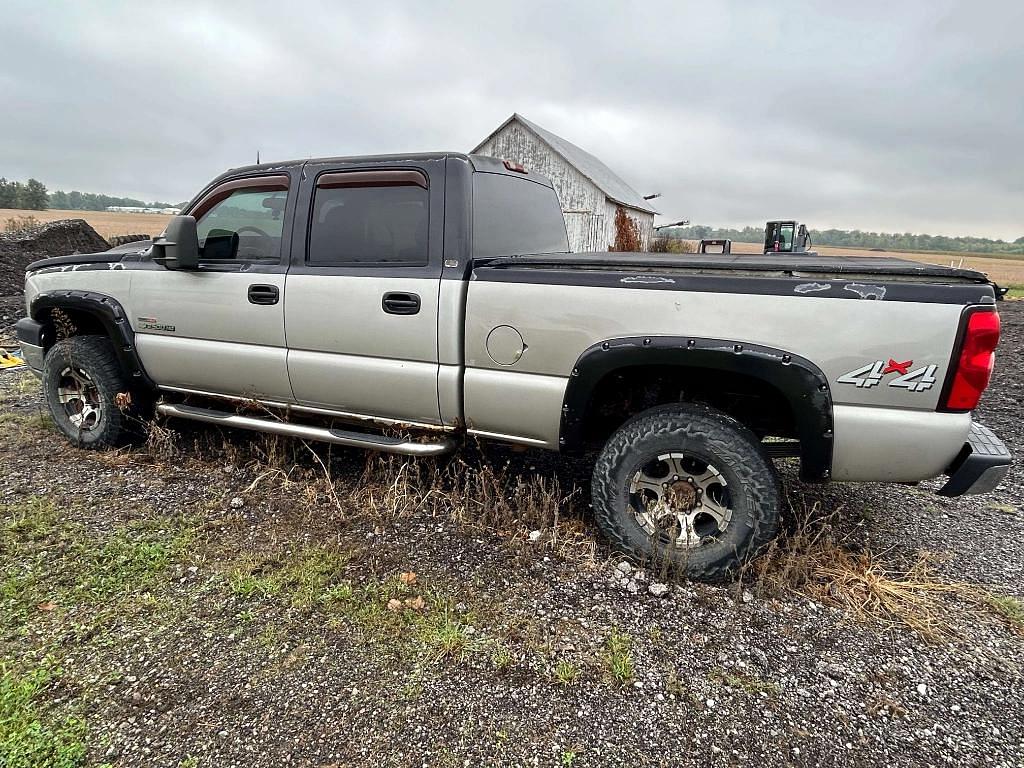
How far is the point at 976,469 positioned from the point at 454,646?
2299 millimetres

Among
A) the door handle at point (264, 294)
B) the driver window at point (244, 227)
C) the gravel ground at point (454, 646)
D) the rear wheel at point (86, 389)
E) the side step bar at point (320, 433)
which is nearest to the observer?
the gravel ground at point (454, 646)

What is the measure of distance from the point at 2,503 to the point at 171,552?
1.34 metres

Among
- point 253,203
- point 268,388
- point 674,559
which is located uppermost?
point 253,203

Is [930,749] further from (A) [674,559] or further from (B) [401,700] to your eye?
(B) [401,700]

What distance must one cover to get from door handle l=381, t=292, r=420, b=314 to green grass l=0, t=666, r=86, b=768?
2.11m

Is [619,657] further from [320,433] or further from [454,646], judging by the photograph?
[320,433]

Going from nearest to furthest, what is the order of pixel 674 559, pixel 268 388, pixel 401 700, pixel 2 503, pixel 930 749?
pixel 930 749 → pixel 401 700 → pixel 674 559 → pixel 2 503 → pixel 268 388

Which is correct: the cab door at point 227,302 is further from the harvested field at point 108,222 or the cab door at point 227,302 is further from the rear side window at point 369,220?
the harvested field at point 108,222

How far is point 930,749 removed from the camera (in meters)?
2.01

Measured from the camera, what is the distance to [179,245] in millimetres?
3645

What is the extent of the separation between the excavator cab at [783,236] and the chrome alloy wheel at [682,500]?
5.16 m

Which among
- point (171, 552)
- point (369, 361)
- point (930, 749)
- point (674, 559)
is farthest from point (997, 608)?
point (171, 552)

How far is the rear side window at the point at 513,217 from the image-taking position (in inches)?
133

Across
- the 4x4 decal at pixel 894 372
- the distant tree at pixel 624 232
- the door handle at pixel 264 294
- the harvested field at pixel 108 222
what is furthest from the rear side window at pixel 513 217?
the distant tree at pixel 624 232
